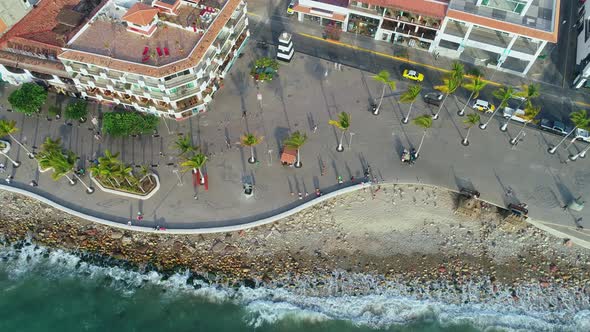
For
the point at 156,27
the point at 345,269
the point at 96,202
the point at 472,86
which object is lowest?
the point at 345,269

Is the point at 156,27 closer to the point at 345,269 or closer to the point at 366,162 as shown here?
the point at 366,162

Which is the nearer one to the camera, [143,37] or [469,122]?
[143,37]

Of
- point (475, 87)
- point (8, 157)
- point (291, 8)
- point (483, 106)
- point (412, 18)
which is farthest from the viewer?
point (291, 8)

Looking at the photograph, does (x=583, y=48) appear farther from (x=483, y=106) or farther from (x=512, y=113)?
(x=483, y=106)

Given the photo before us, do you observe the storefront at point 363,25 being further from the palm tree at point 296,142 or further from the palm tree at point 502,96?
the palm tree at point 296,142

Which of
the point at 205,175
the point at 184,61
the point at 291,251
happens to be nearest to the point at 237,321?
the point at 291,251

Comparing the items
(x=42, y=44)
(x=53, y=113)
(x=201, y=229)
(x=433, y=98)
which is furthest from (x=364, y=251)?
(x=42, y=44)
